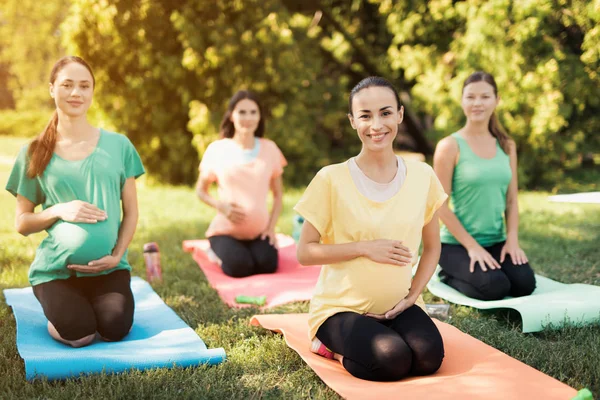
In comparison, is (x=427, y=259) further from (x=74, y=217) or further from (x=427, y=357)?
(x=74, y=217)

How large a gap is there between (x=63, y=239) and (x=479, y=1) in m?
7.21

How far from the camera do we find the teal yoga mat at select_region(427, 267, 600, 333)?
12.2 ft

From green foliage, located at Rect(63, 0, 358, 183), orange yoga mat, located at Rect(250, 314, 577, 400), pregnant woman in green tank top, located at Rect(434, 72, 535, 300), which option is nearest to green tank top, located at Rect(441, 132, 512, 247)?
pregnant woman in green tank top, located at Rect(434, 72, 535, 300)

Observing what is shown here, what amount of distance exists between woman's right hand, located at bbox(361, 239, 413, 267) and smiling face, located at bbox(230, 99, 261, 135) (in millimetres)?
2754

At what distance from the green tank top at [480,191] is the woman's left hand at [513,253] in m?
0.16

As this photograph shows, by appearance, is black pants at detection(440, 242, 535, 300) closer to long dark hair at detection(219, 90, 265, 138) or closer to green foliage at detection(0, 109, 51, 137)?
long dark hair at detection(219, 90, 265, 138)

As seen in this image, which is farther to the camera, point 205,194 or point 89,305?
point 205,194

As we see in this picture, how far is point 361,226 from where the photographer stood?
307 cm

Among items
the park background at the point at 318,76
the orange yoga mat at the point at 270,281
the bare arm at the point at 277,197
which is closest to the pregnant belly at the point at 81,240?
the orange yoga mat at the point at 270,281

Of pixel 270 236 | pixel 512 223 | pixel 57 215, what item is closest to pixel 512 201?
pixel 512 223

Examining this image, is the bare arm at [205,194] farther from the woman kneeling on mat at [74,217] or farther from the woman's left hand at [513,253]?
the woman's left hand at [513,253]

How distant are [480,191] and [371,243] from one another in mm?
1806

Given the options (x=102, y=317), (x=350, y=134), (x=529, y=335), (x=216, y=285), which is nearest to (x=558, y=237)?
(x=529, y=335)

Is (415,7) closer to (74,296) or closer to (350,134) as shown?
(350,134)
